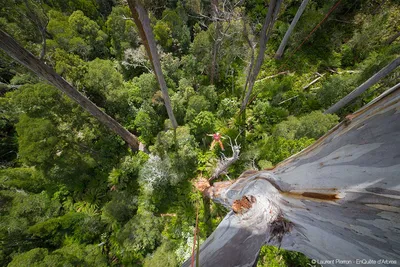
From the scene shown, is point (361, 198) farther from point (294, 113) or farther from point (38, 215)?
point (38, 215)

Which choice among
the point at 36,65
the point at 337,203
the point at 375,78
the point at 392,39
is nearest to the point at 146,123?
the point at 36,65

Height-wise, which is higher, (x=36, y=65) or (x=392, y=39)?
(x=36, y=65)

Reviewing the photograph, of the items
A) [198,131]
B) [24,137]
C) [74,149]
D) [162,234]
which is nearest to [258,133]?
[198,131]

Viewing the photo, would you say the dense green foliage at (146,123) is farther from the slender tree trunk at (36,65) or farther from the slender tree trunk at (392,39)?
the slender tree trunk at (36,65)

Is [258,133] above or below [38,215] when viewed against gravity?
below

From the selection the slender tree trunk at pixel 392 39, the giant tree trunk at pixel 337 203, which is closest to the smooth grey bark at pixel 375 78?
the giant tree trunk at pixel 337 203

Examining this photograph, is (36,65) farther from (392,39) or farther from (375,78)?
(392,39)
